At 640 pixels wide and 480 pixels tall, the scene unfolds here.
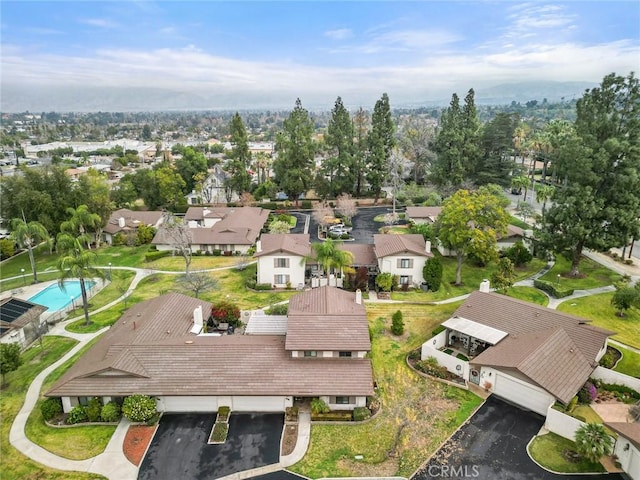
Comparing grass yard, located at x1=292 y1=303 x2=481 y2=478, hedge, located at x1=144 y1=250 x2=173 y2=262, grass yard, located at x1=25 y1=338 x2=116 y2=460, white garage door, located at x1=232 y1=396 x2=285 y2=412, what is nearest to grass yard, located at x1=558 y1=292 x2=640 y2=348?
grass yard, located at x1=292 y1=303 x2=481 y2=478

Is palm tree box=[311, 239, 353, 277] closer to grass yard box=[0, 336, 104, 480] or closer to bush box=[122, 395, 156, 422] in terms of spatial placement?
bush box=[122, 395, 156, 422]

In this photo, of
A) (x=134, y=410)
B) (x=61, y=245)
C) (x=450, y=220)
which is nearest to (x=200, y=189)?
(x=61, y=245)

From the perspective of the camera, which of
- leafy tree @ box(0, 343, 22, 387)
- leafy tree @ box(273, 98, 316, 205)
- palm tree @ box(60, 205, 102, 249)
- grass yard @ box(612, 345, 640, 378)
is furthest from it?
leafy tree @ box(273, 98, 316, 205)

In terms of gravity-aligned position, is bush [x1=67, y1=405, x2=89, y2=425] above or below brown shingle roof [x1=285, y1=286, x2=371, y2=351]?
below

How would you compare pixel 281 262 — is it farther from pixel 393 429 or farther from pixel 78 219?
pixel 78 219

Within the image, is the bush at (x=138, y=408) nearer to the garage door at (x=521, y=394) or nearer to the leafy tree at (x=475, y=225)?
the garage door at (x=521, y=394)

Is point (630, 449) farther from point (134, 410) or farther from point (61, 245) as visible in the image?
point (61, 245)

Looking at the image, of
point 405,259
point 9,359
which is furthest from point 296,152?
point 9,359

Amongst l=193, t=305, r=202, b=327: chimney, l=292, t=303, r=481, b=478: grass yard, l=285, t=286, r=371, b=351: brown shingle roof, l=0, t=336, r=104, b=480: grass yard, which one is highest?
l=285, t=286, r=371, b=351: brown shingle roof
